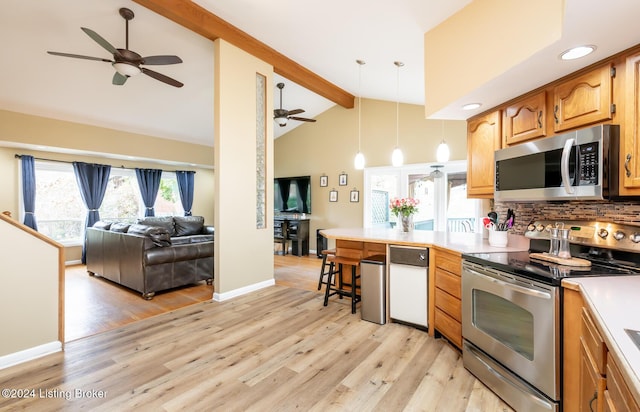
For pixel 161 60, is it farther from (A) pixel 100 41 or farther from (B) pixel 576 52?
(B) pixel 576 52

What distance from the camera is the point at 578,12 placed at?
1351 mm

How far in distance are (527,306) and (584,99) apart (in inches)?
52.0

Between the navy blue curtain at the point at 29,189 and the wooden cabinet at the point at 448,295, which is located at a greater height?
the navy blue curtain at the point at 29,189

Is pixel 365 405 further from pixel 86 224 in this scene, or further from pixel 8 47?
pixel 86 224

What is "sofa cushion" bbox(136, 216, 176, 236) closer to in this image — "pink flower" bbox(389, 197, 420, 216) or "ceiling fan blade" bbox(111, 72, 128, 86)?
"ceiling fan blade" bbox(111, 72, 128, 86)

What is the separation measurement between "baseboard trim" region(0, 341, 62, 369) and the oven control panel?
12.8 ft

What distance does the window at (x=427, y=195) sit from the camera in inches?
215

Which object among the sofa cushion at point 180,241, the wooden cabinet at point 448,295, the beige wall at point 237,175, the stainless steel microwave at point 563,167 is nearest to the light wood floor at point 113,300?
the beige wall at point 237,175

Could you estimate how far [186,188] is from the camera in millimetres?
7949

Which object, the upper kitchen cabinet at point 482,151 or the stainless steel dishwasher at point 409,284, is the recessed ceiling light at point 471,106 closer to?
the upper kitchen cabinet at point 482,151

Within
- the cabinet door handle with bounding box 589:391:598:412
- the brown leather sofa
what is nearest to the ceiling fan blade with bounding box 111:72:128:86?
the brown leather sofa

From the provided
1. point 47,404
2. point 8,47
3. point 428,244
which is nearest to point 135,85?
point 8,47

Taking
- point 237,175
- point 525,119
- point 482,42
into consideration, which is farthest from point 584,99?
point 237,175

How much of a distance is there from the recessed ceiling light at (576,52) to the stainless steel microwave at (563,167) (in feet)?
1.39
